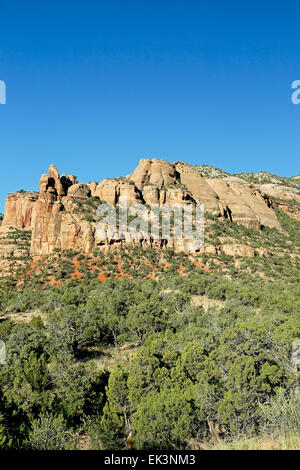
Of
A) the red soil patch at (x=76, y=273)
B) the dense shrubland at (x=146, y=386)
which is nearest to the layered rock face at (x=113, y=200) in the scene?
the red soil patch at (x=76, y=273)

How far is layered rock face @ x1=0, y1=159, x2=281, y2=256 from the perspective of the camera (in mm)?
55500

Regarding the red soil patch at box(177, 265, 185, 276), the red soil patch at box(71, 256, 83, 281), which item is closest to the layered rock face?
the red soil patch at box(71, 256, 83, 281)

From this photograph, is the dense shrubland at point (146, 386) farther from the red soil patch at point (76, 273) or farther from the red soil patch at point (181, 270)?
the red soil patch at point (181, 270)

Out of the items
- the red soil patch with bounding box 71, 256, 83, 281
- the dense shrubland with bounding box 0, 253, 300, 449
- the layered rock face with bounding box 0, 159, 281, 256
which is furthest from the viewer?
the layered rock face with bounding box 0, 159, 281, 256

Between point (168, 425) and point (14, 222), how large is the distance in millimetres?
60787

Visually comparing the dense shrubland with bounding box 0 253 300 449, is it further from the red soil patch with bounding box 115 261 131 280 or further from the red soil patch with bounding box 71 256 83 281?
the red soil patch with bounding box 71 256 83 281

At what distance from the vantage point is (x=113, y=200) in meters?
62.3

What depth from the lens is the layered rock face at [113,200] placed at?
182ft

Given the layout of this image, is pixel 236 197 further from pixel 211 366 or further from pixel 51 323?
pixel 211 366

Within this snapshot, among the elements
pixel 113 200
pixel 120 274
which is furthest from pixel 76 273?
pixel 113 200

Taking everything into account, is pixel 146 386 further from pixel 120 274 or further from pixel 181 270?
pixel 181 270

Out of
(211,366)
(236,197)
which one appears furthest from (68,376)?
(236,197)

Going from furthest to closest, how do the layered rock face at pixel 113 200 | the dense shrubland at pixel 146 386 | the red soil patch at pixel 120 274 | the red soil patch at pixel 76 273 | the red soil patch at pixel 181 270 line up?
the layered rock face at pixel 113 200
the red soil patch at pixel 181 270
the red soil patch at pixel 120 274
the red soil patch at pixel 76 273
the dense shrubland at pixel 146 386
